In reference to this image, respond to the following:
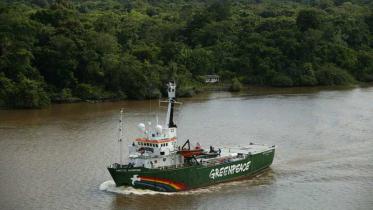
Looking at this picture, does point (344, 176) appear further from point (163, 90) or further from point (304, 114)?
point (163, 90)

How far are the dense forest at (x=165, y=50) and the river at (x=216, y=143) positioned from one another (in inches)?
136

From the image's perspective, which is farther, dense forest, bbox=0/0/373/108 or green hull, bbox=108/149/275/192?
dense forest, bbox=0/0/373/108

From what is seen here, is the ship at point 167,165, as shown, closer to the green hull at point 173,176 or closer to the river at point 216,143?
the green hull at point 173,176

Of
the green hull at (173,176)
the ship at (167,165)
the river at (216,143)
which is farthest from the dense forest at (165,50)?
the green hull at (173,176)

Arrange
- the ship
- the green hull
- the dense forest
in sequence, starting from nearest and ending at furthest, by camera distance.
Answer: the green hull
the ship
the dense forest

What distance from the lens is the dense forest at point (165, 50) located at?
209 ft

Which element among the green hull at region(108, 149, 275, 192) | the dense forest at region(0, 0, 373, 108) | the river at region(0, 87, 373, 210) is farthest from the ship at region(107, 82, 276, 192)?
the dense forest at region(0, 0, 373, 108)

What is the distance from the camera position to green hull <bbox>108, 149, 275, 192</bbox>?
33.8 metres

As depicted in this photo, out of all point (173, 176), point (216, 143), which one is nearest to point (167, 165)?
point (173, 176)

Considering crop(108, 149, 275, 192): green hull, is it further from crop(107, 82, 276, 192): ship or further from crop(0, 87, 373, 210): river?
crop(0, 87, 373, 210): river

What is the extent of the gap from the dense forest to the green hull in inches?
1065

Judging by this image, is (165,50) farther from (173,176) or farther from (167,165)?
(173,176)

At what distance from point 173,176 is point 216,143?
11326mm

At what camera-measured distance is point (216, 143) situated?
45125 mm
